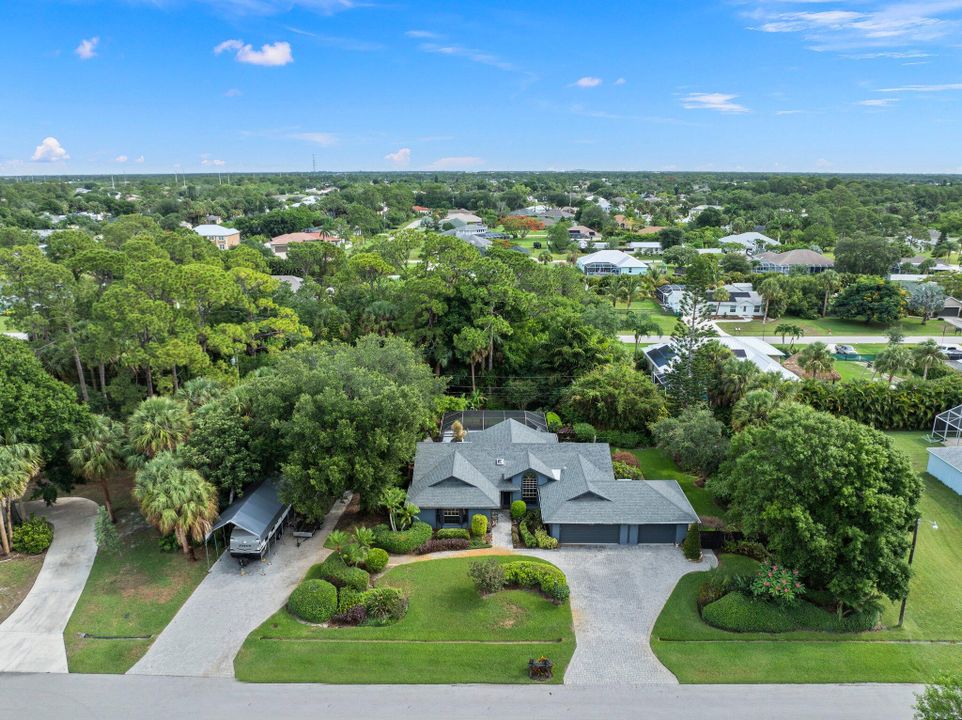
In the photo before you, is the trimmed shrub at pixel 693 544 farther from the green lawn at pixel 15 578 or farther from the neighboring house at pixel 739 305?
the neighboring house at pixel 739 305

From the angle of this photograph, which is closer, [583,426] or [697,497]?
[697,497]

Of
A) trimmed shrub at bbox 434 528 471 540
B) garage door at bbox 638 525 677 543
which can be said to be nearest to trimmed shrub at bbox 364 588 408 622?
trimmed shrub at bbox 434 528 471 540

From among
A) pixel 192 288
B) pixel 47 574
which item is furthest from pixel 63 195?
pixel 47 574

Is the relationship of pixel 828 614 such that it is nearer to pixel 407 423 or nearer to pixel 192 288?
pixel 407 423

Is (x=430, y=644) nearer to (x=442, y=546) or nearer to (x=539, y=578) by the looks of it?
(x=539, y=578)

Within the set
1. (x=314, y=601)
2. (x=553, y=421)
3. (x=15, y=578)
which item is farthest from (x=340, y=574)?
(x=553, y=421)

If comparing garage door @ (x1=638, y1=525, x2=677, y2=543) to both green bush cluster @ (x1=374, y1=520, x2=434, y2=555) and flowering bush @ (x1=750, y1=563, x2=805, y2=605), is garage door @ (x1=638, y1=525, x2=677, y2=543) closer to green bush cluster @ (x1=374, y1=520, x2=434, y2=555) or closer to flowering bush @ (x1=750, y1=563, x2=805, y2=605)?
flowering bush @ (x1=750, y1=563, x2=805, y2=605)
